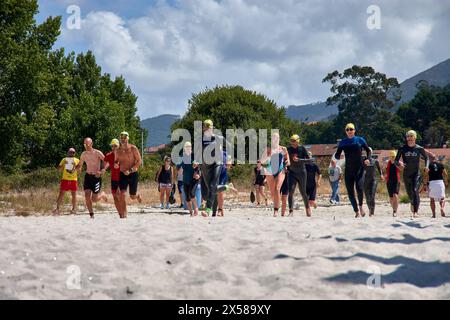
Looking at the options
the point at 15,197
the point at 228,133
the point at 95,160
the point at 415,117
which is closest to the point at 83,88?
Result: the point at 228,133

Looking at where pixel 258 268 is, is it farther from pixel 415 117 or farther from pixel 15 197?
pixel 415 117

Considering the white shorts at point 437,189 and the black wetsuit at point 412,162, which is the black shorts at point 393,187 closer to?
the white shorts at point 437,189

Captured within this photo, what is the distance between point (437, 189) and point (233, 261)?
813 centimetres

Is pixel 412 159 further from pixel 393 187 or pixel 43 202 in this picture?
pixel 43 202

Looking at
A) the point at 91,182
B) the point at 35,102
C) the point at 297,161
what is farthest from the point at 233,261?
the point at 35,102

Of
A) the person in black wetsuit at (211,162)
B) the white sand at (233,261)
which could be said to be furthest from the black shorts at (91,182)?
the white sand at (233,261)

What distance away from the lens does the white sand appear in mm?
5434

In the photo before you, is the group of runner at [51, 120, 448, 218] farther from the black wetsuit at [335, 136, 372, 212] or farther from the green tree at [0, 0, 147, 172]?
the green tree at [0, 0, 147, 172]

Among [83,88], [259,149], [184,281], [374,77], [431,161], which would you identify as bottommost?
[184,281]

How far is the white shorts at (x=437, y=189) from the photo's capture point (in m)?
13.0

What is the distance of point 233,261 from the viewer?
6230 mm

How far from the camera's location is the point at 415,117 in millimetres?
78000

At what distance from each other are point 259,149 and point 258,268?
34338 mm

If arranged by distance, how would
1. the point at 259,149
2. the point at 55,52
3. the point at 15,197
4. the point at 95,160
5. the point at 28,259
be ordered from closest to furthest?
the point at 28,259 < the point at 95,160 < the point at 15,197 < the point at 55,52 < the point at 259,149
